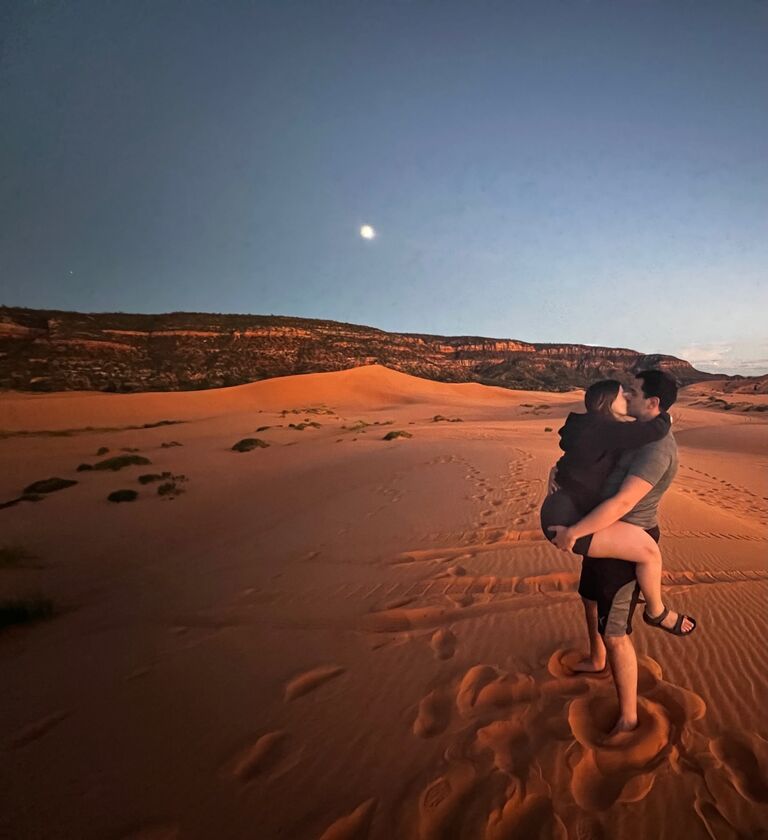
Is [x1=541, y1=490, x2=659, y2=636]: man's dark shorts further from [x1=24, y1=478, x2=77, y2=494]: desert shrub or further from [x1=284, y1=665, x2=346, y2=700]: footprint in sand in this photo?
[x1=24, y1=478, x2=77, y2=494]: desert shrub

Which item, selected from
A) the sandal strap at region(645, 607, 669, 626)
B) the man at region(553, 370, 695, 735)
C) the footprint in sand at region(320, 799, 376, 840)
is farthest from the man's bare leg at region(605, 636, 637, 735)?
the footprint in sand at region(320, 799, 376, 840)

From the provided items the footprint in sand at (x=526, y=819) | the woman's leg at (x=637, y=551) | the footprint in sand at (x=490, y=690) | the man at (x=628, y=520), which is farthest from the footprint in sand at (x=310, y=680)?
the woman's leg at (x=637, y=551)

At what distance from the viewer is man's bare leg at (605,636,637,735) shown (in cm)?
251

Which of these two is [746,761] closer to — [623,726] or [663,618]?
[623,726]

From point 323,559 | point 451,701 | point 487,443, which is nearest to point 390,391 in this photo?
point 487,443

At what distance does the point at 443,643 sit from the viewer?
3697 millimetres

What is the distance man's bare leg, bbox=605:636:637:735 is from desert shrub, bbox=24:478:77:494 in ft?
44.5

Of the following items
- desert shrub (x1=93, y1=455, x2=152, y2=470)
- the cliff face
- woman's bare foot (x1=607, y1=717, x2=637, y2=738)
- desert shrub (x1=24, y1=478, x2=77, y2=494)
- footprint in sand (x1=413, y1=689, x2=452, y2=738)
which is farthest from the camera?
the cliff face

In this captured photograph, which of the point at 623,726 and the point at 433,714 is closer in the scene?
the point at 623,726

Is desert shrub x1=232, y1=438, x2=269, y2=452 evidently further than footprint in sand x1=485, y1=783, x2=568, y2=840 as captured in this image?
Yes

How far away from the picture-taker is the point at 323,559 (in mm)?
6031

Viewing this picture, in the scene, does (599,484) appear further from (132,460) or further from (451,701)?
(132,460)

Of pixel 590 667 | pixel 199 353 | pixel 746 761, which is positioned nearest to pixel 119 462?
pixel 590 667

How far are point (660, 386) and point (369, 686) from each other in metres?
3.02
